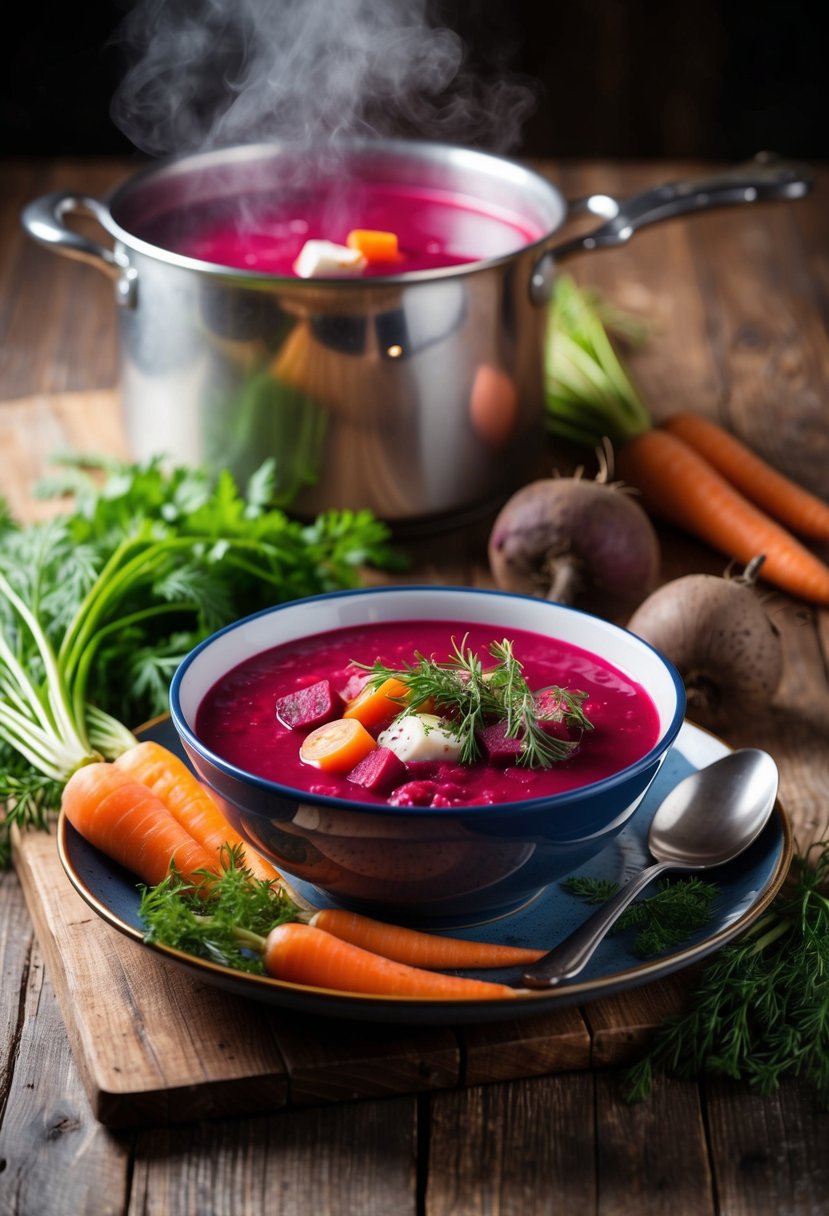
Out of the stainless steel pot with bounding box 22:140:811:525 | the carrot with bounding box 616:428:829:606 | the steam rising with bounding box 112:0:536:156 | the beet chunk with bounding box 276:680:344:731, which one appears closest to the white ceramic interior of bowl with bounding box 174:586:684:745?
the beet chunk with bounding box 276:680:344:731

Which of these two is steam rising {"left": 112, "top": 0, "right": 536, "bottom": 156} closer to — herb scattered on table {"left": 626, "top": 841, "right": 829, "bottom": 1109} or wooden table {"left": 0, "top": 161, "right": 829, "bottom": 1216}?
wooden table {"left": 0, "top": 161, "right": 829, "bottom": 1216}

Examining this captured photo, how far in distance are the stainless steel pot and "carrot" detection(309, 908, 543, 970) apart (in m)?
1.28

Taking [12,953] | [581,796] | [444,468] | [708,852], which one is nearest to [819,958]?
[708,852]

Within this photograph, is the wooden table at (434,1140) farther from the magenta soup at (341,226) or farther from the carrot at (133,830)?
the magenta soup at (341,226)

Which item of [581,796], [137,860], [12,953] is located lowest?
[12,953]

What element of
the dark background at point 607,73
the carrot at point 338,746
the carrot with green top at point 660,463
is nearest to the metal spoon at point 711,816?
the carrot at point 338,746

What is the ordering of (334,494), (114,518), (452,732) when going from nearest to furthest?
(452,732), (114,518), (334,494)

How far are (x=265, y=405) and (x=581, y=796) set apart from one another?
4.60ft

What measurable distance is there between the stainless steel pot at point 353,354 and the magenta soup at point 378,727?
30.7 inches

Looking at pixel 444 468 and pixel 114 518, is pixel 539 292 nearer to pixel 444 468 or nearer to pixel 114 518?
pixel 444 468

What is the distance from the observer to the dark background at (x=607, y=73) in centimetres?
555

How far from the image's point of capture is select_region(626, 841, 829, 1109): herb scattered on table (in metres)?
1.77

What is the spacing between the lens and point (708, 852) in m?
2.00

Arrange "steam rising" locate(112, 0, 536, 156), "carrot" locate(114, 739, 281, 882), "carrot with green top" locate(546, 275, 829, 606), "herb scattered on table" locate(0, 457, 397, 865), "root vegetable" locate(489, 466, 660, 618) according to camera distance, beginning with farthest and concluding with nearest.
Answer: "steam rising" locate(112, 0, 536, 156), "carrot with green top" locate(546, 275, 829, 606), "root vegetable" locate(489, 466, 660, 618), "herb scattered on table" locate(0, 457, 397, 865), "carrot" locate(114, 739, 281, 882)
